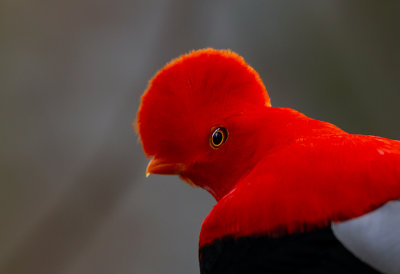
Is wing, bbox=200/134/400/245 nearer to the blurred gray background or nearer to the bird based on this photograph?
the bird

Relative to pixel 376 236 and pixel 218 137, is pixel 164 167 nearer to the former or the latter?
pixel 218 137

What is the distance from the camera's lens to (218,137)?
83cm

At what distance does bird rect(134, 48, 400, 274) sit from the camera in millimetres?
539

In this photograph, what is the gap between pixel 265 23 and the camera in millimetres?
2291

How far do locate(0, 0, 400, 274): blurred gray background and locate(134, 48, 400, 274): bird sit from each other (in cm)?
126

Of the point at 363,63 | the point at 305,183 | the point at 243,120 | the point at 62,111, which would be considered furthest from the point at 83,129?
the point at 305,183

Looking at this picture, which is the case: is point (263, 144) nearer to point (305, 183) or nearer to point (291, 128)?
point (291, 128)

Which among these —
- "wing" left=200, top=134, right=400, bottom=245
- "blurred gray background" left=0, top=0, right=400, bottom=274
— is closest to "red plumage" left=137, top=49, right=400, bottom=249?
"wing" left=200, top=134, right=400, bottom=245

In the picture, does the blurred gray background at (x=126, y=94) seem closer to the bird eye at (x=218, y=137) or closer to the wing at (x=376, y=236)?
the bird eye at (x=218, y=137)

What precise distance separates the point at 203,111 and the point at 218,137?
57mm

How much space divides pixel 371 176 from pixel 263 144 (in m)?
0.23

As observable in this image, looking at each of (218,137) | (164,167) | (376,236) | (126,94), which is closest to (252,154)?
(218,137)

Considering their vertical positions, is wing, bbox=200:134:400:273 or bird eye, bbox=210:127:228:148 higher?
bird eye, bbox=210:127:228:148

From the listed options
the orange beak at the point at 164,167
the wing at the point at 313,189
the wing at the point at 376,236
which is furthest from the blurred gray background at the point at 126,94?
the wing at the point at 376,236
